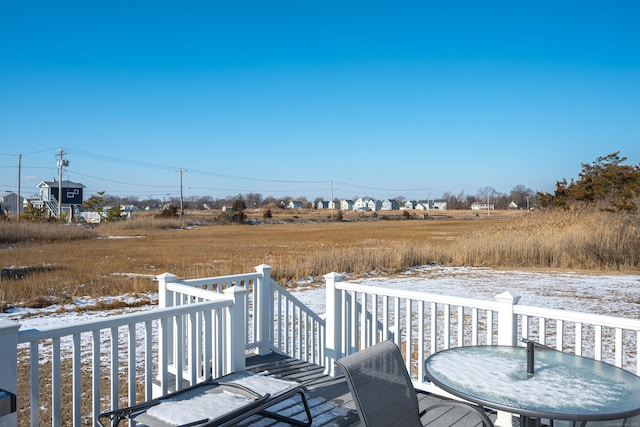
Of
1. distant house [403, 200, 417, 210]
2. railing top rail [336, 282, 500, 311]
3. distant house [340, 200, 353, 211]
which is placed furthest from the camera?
→ distant house [340, 200, 353, 211]

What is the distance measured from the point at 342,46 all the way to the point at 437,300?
2035 cm

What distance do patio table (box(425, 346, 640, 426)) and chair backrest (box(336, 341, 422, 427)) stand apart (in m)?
0.20

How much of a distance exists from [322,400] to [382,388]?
1354 mm

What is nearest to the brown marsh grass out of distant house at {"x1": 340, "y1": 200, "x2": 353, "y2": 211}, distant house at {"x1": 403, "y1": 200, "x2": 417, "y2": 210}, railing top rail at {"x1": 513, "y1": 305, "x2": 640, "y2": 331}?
railing top rail at {"x1": 513, "y1": 305, "x2": 640, "y2": 331}

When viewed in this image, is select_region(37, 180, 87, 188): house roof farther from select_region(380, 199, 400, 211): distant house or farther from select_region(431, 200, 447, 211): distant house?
select_region(431, 200, 447, 211): distant house

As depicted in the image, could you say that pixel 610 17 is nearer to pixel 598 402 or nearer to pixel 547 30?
pixel 547 30

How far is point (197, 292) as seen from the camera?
13.8 ft

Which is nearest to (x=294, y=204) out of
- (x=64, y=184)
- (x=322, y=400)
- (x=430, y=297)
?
(x=64, y=184)

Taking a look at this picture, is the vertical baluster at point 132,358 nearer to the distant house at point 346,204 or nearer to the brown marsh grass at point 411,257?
the brown marsh grass at point 411,257

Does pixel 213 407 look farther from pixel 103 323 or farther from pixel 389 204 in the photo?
pixel 389 204

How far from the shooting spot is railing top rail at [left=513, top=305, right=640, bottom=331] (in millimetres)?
2949

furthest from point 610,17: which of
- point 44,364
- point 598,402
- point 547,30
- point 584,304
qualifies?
point 44,364

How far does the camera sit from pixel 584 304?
10.4m

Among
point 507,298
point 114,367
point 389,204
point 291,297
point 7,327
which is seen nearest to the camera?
point 7,327
